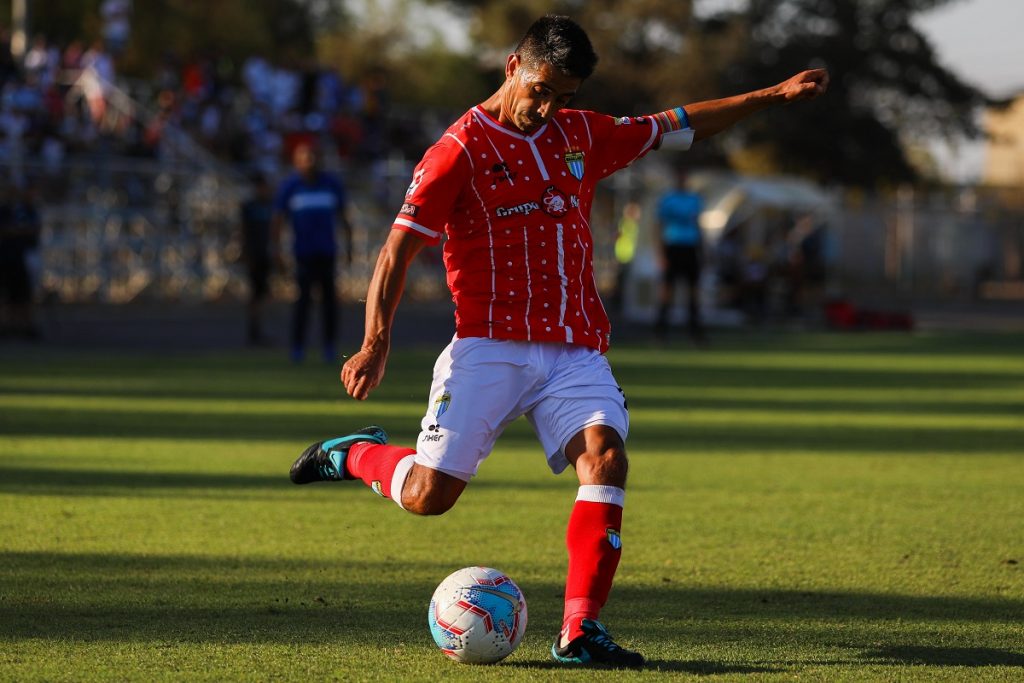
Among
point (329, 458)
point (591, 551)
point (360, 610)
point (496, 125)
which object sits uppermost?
point (496, 125)

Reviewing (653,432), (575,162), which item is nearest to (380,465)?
(575,162)

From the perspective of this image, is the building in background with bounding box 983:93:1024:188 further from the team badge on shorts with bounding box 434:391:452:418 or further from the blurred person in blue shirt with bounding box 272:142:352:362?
the team badge on shorts with bounding box 434:391:452:418

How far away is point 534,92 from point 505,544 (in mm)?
2618

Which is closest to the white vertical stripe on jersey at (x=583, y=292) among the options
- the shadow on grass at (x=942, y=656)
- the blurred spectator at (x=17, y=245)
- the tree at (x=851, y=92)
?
the shadow on grass at (x=942, y=656)

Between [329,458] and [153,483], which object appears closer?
[329,458]

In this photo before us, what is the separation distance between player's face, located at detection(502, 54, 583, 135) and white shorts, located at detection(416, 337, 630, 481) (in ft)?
2.49

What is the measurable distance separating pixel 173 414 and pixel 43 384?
2876mm

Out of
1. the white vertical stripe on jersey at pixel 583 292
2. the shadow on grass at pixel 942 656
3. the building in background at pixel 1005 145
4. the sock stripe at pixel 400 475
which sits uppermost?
the building in background at pixel 1005 145

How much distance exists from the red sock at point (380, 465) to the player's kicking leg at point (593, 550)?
671 millimetres

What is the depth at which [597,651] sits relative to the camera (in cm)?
481

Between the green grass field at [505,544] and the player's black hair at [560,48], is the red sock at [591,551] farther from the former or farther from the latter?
the player's black hair at [560,48]

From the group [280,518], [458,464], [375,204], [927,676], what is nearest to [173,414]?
[280,518]

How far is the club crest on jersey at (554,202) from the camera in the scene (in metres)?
5.35

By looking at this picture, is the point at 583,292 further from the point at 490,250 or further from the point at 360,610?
the point at 360,610
